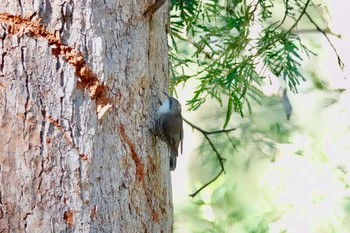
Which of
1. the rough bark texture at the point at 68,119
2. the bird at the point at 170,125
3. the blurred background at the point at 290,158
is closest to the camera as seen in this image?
the rough bark texture at the point at 68,119

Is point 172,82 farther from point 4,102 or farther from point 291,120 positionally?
point 291,120

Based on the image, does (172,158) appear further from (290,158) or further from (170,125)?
(290,158)

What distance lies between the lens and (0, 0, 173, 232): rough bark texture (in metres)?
0.93

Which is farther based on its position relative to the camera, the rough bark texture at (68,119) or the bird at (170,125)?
the bird at (170,125)

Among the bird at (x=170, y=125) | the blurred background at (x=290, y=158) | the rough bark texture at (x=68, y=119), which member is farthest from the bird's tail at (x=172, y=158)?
the blurred background at (x=290, y=158)

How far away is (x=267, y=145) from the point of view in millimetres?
2859

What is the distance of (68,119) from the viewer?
3.13ft

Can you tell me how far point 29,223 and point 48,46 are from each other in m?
0.23

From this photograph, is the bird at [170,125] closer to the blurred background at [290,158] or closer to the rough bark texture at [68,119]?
the rough bark texture at [68,119]

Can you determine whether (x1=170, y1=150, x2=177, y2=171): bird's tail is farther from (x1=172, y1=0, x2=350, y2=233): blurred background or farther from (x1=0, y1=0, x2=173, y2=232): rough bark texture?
(x1=172, y1=0, x2=350, y2=233): blurred background

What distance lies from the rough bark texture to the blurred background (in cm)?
140

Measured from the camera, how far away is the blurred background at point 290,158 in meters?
2.51

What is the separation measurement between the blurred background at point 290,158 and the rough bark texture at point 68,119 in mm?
1400

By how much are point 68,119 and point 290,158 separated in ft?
5.82
